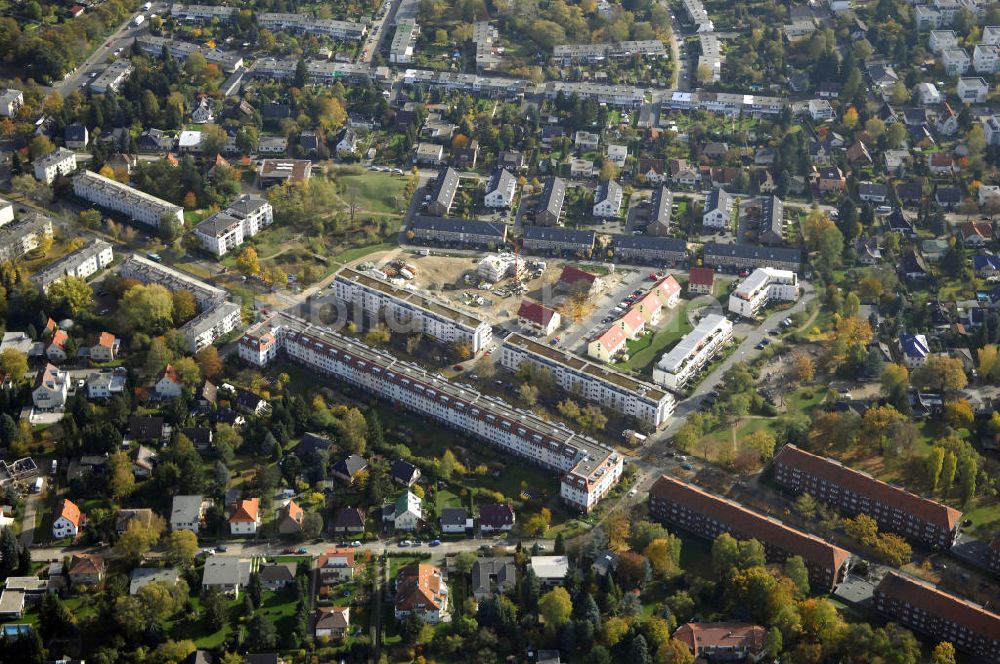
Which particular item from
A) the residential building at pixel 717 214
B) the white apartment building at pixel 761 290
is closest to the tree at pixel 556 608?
the white apartment building at pixel 761 290

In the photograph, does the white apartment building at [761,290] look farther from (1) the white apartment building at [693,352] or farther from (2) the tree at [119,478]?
(2) the tree at [119,478]

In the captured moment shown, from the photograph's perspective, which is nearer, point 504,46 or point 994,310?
point 994,310

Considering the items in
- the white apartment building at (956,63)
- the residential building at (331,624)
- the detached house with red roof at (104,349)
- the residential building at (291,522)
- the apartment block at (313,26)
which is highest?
the white apartment building at (956,63)

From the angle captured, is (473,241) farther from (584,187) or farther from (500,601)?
(500,601)

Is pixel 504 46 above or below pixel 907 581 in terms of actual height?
above

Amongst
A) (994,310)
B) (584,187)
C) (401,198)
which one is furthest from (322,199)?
(994,310)

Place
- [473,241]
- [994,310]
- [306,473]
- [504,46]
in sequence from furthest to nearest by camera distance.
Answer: [504,46]
[473,241]
[994,310]
[306,473]

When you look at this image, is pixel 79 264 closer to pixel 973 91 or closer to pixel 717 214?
pixel 717 214
